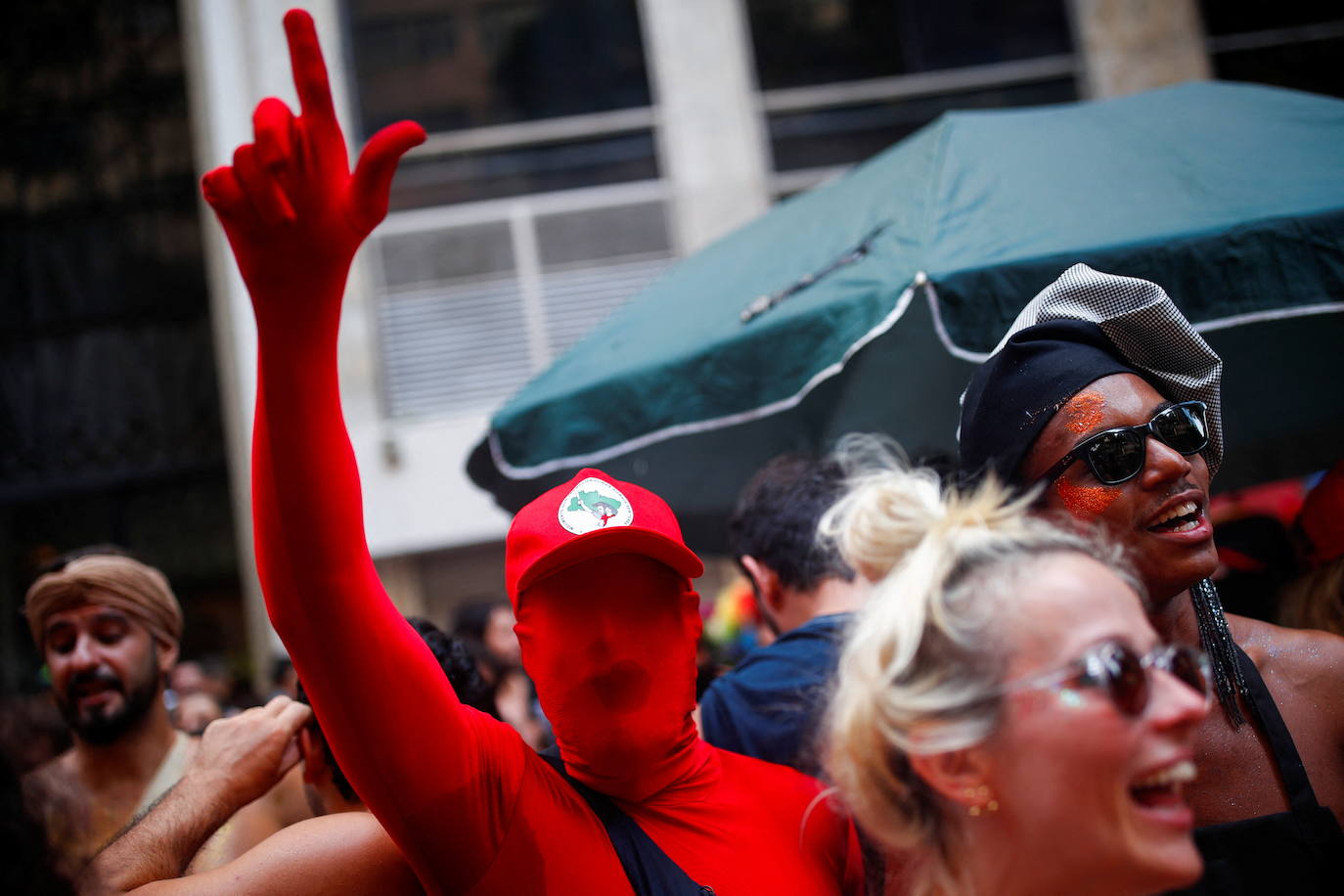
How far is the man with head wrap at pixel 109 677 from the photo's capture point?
126 inches

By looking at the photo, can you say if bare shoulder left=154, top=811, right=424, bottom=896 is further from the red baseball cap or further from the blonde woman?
the blonde woman

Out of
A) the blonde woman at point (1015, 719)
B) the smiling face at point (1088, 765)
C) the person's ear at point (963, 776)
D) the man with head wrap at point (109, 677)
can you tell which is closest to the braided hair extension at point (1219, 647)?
the blonde woman at point (1015, 719)

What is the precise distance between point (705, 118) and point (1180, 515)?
967cm

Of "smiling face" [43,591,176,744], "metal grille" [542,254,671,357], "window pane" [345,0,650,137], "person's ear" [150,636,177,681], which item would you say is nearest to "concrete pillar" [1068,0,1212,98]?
"window pane" [345,0,650,137]

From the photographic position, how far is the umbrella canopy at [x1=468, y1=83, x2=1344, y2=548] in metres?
2.61

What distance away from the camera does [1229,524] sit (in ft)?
12.2

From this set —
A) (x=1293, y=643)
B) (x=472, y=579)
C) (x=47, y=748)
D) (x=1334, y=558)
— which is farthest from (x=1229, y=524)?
(x=472, y=579)

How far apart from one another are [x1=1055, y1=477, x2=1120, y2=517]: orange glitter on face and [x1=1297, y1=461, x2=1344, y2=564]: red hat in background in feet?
4.10

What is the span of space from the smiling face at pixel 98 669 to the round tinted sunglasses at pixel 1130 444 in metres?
2.66

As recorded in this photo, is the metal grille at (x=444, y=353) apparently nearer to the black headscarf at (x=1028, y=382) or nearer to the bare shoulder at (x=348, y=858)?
the black headscarf at (x=1028, y=382)

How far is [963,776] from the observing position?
1.49 meters

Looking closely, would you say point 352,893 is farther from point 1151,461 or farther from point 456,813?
point 1151,461

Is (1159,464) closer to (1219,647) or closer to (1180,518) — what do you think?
(1180,518)

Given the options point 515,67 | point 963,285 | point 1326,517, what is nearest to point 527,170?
point 515,67
